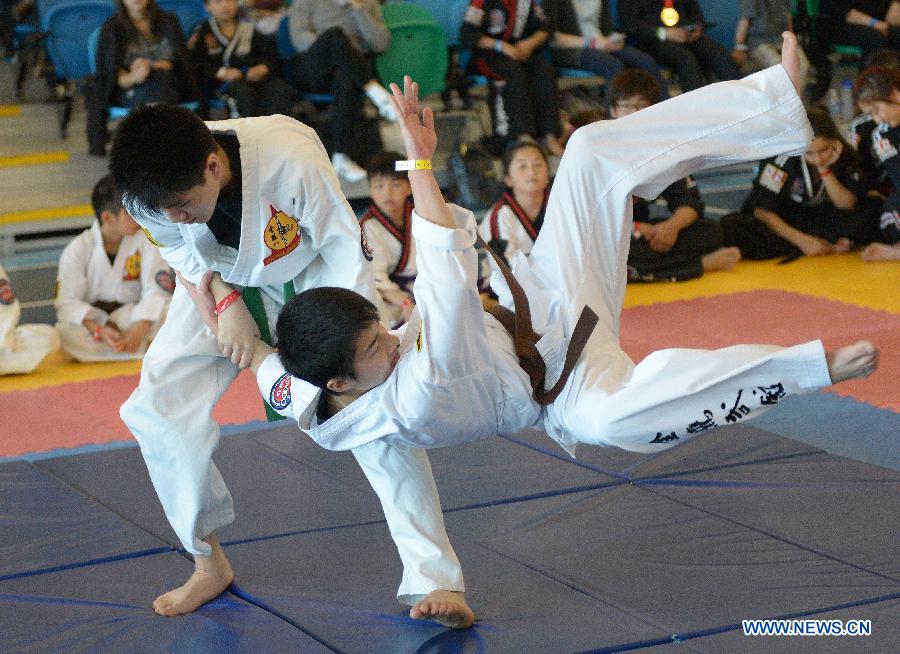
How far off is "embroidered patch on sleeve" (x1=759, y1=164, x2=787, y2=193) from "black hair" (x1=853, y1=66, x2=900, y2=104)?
65 centimetres

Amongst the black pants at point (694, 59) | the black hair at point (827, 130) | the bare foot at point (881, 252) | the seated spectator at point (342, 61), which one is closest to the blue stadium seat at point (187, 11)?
the seated spectator at point (342, 61)

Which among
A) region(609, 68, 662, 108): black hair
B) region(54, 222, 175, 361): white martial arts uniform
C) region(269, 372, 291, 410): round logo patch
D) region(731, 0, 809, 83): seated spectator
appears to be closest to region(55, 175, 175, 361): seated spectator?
region(54, 222, 175, 361): white martial arts uniform

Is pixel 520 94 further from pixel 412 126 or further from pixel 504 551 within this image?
pixel 412 126

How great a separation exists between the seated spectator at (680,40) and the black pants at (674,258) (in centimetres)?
199

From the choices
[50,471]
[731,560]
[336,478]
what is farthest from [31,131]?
[731,560]

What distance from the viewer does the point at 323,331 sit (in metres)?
2.57

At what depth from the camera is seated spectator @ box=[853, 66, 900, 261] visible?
6.68 metres

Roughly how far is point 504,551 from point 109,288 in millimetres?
3381

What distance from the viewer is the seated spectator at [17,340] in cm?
561

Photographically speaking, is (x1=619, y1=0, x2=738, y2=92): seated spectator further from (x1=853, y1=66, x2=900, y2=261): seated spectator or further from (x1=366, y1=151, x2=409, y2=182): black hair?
(x1=366, y1=151, x2=409, y2=182): black hair

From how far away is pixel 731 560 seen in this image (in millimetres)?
3117

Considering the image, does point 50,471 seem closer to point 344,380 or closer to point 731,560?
point 344,380

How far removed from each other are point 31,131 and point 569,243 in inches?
268

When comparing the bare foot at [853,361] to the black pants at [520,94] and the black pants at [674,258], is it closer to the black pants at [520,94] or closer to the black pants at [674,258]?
the black pants at [674,258]
